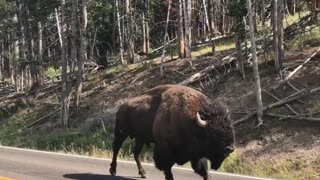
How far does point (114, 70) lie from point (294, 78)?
1514 centimetres

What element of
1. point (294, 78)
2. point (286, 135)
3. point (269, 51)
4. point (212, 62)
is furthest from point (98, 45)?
point (286, 135)

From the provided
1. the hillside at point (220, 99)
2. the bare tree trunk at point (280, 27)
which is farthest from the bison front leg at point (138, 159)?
the bare tree trunk at point (280, 27)

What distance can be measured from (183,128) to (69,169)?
12.9ft

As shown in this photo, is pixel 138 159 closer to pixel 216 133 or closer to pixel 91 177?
pixel 91 177

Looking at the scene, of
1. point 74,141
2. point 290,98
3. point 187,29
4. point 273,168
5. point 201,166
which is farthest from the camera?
point 187,29

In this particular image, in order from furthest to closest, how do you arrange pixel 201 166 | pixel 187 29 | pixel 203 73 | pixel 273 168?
pixel 187 29 → pixel 203 73 → pixel 273 168 → pixel 201 166

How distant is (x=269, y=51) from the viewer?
20203mm

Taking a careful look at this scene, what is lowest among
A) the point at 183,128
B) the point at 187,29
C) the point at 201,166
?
the point at 201,166

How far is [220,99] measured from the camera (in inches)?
746

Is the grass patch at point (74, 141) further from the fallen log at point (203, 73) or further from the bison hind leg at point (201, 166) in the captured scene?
the bison hind leg at point (201, 166)

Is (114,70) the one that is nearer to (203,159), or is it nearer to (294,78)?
(294,78)

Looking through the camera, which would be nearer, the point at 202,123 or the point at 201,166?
the point at 202,123

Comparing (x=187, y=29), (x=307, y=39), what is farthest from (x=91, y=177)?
(x=187, y=29)

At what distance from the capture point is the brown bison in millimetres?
8148
